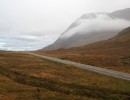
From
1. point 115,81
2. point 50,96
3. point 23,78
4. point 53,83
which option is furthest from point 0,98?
point 115,81

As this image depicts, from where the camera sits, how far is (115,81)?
159ft

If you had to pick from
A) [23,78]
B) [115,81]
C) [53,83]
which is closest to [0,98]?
[53,83]

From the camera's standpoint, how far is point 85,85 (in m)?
45.7

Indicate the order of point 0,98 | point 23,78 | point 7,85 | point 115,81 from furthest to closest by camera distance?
point 23,78 < point 115,81 < point 7,85 < point 0,98

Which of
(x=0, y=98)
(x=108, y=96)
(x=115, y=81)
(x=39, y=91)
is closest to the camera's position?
(x=0, y=98)

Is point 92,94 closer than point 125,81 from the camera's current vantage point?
Yes

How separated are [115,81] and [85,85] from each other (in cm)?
644

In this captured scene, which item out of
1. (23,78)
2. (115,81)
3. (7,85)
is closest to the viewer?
(7,85)

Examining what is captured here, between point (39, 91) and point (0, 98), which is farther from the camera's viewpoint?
point (39, 91)

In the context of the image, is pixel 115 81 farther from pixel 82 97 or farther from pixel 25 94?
pixel 25 94

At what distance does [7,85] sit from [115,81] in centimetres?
1974

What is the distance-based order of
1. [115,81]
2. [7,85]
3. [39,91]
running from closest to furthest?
[39,91]
[7,85]
[115,81]

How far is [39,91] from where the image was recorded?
134 feet

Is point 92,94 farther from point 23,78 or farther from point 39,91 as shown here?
point 23,78
